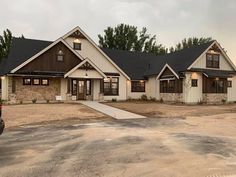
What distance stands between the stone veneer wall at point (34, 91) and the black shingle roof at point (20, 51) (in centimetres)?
153

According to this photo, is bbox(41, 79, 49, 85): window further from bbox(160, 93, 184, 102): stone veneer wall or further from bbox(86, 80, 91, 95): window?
bbox(160, 93, 184, 102): stone veneer wall

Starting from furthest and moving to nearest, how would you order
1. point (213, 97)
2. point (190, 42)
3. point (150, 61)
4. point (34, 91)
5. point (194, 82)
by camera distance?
point (190, 42)
point (150, 61)
point (213, 97)
point (194, 82)
point (34, 91)

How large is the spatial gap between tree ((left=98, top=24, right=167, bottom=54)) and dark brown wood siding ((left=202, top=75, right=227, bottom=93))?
30.1 m

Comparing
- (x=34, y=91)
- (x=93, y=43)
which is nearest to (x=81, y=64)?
(x=93, y=43)

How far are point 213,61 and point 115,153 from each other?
2639cm

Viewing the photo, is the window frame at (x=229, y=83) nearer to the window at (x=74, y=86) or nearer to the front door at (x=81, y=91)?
the front door at (x=81, y=91)

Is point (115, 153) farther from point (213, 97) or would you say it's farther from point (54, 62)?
point (213, 97)

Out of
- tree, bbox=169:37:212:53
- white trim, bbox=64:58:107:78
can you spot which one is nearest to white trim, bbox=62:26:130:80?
white trim, bbox=64:58:107:78

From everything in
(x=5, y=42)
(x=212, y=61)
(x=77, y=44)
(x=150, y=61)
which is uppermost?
(x=5, y=42)

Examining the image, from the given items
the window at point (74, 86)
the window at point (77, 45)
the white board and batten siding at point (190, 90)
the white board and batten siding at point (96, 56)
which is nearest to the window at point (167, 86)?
the white board and batten siding at point (190, 90)

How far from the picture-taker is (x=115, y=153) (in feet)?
24.4

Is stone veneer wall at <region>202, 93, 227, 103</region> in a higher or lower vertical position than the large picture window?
lower

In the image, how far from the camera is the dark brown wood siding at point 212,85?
29.8m

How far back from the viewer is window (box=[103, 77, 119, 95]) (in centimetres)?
3109
